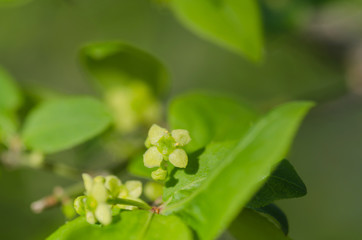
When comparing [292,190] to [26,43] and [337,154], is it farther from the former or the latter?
[337,154]

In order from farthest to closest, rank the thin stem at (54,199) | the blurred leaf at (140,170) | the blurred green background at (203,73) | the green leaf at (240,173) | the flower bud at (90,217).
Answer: the blurred green background at (203,73) → the thin stem at (54,199) → the blurred leaf at (140,170) → the flower bud at (90,217) → the green leaf at (240,173)

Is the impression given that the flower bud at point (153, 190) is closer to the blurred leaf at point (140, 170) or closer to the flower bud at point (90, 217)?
the blurred leaf at point (140, 170)

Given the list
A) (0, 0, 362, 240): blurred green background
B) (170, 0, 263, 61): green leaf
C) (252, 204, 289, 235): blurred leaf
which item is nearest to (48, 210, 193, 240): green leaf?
(252, 204, 289, 235): blurred leaf

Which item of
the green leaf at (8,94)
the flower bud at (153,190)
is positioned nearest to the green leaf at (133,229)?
the flower bud at (153,190)

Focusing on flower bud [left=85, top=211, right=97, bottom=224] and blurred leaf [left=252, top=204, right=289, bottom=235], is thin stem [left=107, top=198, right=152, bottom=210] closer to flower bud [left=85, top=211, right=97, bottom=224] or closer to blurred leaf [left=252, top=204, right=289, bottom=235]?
flower bud [left=85, top=211, right=97, bottom=224]

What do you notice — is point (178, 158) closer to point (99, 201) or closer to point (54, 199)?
point (99, 201)

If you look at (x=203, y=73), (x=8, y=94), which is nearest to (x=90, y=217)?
(x=8, y=94)
